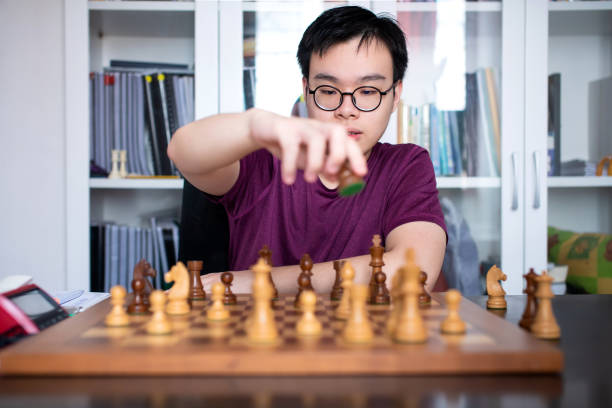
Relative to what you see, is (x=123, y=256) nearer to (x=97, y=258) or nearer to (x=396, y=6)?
→ (x=97, y=258)

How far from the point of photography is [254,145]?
1.08 m

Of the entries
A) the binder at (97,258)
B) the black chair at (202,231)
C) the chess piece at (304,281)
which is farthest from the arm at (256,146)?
the binder at (97,258)

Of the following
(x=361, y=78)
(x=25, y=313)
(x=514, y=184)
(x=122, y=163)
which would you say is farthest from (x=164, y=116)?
(x=25, y=313)

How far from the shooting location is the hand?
2.64ft

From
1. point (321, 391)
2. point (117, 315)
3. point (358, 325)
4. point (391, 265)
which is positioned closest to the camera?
point (321, 391)

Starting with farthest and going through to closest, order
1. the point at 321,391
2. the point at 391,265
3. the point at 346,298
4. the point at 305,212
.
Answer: the point at 305,212, the point at 391,265, the point at 346,298, the point at 321,391

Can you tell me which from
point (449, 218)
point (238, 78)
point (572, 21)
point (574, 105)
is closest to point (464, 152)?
point (449, 218)

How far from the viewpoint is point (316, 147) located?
81 centimetres

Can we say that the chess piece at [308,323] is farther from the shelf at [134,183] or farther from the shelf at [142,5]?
the shelf at [142,5]

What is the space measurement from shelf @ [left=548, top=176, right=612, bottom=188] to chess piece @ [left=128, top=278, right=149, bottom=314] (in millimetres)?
1965

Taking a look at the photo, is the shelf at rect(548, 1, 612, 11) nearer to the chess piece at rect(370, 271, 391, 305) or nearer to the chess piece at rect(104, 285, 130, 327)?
the chess piece at rect(370, 271, 391, 305)

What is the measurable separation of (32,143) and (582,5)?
8.40 feet

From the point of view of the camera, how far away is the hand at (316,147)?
81 centimetres

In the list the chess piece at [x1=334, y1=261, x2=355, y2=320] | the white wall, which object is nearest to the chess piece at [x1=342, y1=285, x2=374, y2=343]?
the chess piece at [x1=334, y1=261, x2=355, y2=320]
